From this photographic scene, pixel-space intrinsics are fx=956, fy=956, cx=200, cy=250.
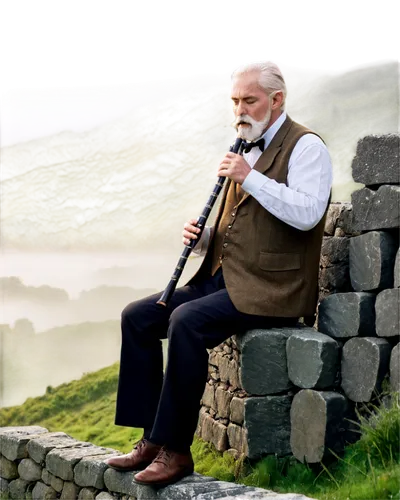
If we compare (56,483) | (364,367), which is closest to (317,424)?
(364,367)

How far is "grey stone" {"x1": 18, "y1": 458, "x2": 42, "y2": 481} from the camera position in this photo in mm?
6464

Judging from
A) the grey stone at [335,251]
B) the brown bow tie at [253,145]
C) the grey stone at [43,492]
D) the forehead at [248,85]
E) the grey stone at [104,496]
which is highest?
the forehead at [248,85]

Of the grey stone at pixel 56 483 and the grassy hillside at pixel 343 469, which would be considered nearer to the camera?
the grassy hillside at pixel 343 469

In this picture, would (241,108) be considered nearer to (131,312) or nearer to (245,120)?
(245,120)

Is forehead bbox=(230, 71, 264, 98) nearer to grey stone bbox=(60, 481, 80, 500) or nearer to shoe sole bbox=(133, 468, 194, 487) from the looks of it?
shoe sole bbox=(133, 468, 194, 487)

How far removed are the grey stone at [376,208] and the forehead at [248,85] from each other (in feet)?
2.83

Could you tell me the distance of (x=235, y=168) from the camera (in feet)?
15.6

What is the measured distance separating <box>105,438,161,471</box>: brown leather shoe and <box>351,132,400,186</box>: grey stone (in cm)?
185

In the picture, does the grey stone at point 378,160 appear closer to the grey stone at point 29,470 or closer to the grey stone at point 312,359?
the grey stone at point 312,359

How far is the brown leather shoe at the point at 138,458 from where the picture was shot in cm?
496

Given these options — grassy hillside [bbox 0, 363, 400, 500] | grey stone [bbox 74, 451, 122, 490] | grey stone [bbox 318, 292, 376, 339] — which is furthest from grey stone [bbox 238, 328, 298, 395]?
grey stone [bbox 74, 451, 122, 490]

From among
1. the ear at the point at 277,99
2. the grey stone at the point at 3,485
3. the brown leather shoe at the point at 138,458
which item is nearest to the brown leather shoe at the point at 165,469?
the brown leather shoe at the point at 138,458

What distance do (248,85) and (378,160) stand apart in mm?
854

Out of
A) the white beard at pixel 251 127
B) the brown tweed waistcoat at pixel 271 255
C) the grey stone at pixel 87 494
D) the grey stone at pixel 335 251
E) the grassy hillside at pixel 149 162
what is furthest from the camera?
the grassy hillside at pixel 149 162
